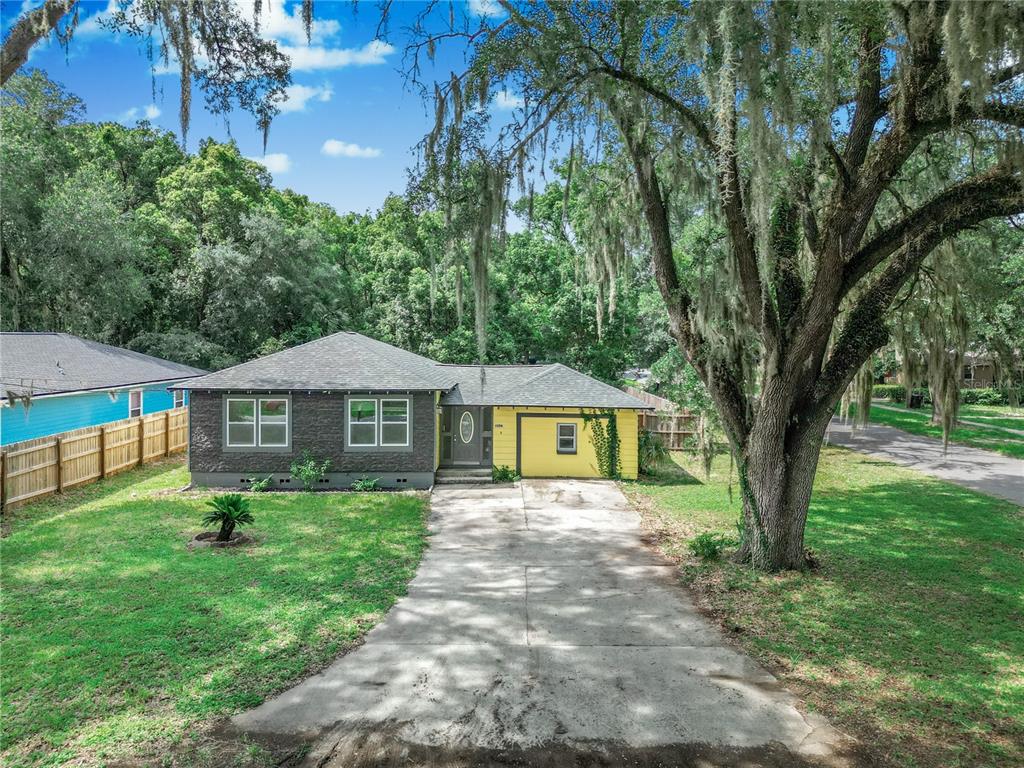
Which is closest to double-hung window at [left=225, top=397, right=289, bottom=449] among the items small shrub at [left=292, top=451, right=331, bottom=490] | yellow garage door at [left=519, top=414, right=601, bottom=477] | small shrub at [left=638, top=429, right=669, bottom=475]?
small shrub at [left=292, top=451, right=331, bottom=490]

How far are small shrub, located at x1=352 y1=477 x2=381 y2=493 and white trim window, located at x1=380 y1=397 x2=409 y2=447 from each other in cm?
85

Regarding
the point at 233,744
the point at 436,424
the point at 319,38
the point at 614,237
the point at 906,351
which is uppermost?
the point at 319,38

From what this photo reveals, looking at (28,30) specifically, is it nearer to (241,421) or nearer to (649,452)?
(241,421)

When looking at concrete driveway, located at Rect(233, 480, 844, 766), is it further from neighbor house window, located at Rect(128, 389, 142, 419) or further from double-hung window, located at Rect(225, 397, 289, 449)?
neighbor house window, located at Rect(128, 389, 142, 419)

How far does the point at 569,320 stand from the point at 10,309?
2111 cm

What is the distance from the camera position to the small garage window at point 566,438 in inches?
568

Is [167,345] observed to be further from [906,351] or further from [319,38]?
[906,351]

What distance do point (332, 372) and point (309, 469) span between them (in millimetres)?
2481

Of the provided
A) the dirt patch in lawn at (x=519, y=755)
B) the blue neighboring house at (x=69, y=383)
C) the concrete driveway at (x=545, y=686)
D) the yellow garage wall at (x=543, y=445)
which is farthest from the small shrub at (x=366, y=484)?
the dirt patch in lawn at (x=519, y=755)

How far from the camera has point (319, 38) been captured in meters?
6.81

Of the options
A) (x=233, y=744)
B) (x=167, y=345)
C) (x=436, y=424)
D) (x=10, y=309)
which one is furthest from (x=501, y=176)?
(x=10, y=309)

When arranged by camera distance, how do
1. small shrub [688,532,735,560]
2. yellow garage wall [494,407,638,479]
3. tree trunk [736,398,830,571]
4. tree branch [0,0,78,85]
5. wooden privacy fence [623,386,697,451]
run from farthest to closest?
wooden privacy fence [623,386,697,451] < yellow garage wall [494,407,638,479] < small shrub [688,532,735,560] < tree trunk [736,398,830,571] < tree branch [0,0,78,85]

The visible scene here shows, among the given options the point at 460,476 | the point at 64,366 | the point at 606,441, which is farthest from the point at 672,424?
the point at 64,366

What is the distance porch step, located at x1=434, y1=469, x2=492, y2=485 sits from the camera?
13.7 m
